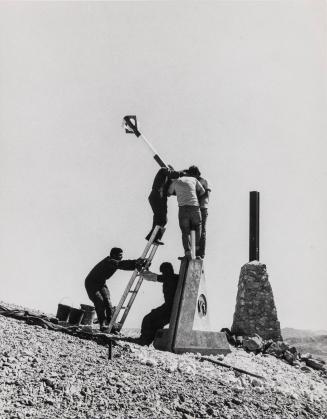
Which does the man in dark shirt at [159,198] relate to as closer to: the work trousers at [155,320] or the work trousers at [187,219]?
the work trousers at [187,219]

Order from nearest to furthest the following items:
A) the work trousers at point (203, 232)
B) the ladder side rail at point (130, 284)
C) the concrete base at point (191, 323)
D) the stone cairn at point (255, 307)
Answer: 1. the concrete base at point (191, 323)
2. the ladder side rail at point (130, 284)
3. the work trousers at point (203, 232)
4. the stone cairn at point (255, 307)

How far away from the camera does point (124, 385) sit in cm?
623

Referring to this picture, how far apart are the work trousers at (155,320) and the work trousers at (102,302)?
0.95 meters

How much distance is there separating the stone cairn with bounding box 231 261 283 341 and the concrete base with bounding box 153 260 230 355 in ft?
12.5

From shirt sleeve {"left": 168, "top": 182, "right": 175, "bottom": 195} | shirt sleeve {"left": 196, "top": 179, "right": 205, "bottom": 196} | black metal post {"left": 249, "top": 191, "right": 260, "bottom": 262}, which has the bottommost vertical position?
shirt sleeve {"left": 168, "top": 182, "right": 175, "bottom": 195}

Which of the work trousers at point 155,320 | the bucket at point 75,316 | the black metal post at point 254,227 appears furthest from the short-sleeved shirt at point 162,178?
the black metal post at point 254,227

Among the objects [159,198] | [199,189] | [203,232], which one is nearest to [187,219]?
[159,198]

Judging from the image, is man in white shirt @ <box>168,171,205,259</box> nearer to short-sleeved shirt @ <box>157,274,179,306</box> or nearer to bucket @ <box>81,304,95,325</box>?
short-sleeved shirt @ <box>157,274,179,306</box>

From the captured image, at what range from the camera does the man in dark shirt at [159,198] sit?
9.48 m

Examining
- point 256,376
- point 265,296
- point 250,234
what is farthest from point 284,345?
point 256,376

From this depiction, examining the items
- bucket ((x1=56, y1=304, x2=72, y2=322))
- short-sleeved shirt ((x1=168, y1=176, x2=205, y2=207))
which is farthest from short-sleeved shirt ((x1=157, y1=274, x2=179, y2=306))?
bucket ((x1=56, y1=304, x2=72, y2=322))

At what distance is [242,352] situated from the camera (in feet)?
34.4

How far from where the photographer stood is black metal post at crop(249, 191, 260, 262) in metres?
14.3

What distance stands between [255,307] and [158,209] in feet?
16.8
